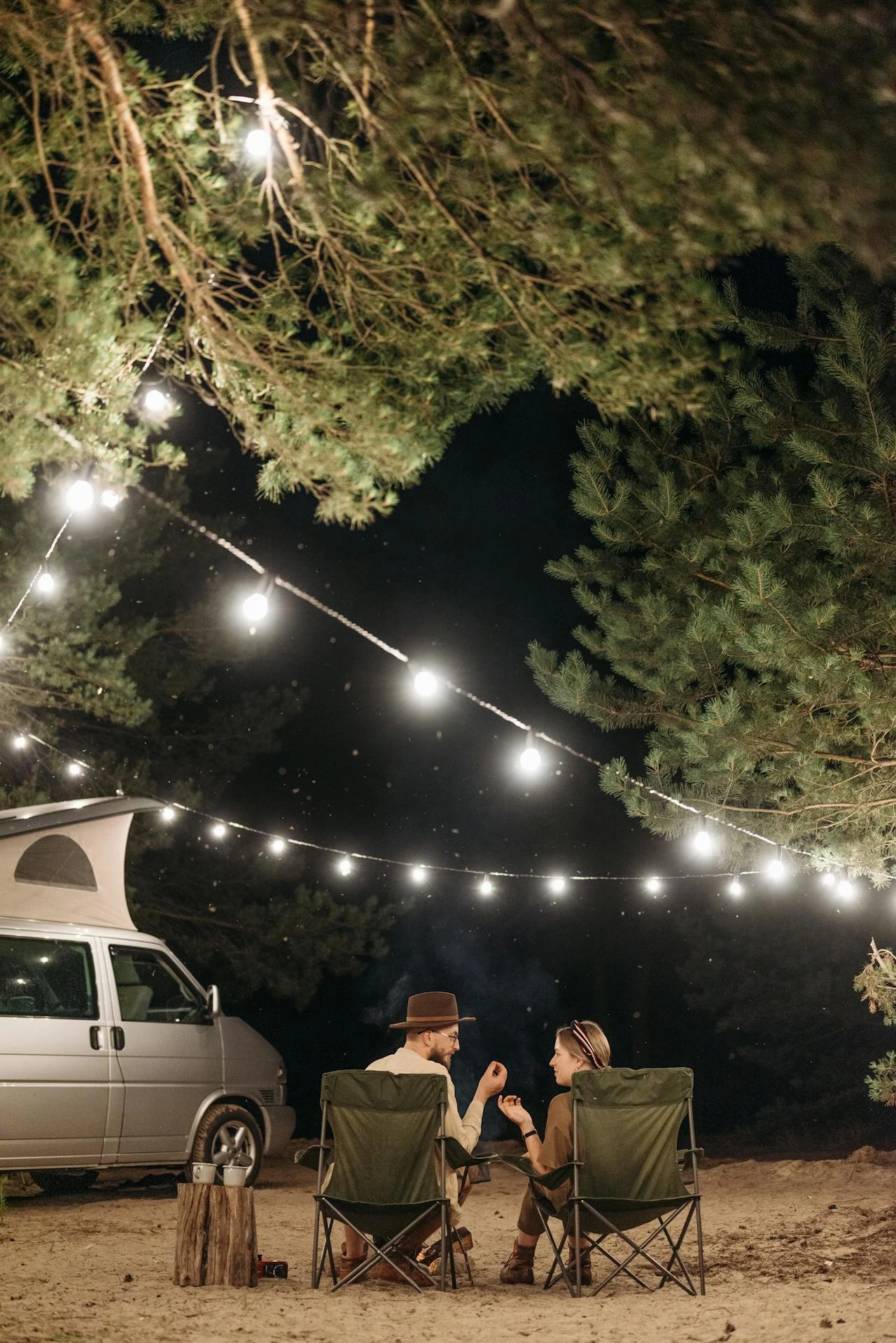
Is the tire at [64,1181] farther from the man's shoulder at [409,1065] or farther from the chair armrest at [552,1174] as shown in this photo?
the chair armrest at [552,1174]

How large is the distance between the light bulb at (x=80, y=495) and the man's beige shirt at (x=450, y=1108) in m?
2.47

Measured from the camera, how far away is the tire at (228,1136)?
7406 millimetres

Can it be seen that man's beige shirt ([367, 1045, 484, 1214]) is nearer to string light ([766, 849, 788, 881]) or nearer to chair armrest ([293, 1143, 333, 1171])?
chair armrest ([293, 1143, 333, 1171])

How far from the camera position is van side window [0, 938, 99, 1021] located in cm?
667

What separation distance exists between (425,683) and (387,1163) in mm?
2749

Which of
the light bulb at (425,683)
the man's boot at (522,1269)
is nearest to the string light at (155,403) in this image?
the light bulb at (425,683)

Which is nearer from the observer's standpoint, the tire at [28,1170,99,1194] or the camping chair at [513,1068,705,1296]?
the camping chair at [513,1068,705,1296]

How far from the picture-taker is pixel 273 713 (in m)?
14.8

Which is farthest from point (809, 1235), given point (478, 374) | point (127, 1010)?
point (478, 374)

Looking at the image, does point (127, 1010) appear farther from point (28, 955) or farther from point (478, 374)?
point (478, 374)

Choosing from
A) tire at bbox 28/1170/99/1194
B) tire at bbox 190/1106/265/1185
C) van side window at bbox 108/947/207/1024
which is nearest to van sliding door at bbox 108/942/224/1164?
van side window at bbox 108/947/207/1024

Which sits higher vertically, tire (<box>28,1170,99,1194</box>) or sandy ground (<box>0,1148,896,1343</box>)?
sandy ground (<box>0,1148,896,1343</box>)

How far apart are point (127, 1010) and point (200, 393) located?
405 centimetres

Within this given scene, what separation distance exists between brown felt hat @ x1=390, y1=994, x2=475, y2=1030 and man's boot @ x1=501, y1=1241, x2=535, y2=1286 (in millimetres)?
847
